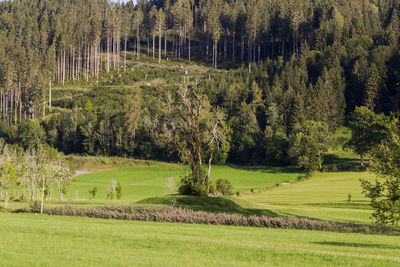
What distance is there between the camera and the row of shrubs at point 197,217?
29453 millimetres

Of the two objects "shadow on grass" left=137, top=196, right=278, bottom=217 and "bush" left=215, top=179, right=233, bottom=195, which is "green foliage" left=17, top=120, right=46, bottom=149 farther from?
"shadow on grass" left=137, top=196, right=278, bottom=217

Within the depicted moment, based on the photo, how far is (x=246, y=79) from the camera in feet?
444

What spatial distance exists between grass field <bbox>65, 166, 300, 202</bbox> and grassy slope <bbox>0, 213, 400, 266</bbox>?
48302mm

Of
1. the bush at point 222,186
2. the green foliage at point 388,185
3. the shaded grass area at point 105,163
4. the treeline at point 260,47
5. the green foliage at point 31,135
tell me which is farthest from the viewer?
the treeline at point 260,47

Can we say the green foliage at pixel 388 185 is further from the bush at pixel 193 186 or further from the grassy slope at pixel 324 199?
the bush at pixel 193 186

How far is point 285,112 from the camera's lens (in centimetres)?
11694

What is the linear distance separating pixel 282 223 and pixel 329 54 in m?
120

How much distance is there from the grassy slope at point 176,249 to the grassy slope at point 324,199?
15.4 meters

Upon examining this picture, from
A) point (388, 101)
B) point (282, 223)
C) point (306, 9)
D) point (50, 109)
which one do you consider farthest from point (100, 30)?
point (282, 223)

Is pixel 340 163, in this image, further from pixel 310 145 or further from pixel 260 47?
pixel 260 47

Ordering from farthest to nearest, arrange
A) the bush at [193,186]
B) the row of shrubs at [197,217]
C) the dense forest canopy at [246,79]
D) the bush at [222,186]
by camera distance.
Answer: the dense forest canopy at [246,79] < the bush at [222,186] < the bush at [193,186] < the row of shrubs at [197,217]

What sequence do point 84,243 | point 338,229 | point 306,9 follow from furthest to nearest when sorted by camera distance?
point 306,9 → point 338,229 → point 84,243

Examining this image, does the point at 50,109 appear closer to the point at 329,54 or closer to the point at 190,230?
the point at 329,54

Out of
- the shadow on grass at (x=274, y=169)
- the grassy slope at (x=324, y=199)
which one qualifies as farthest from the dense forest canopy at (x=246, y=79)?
the grassy slope at (x=324, y=199)
